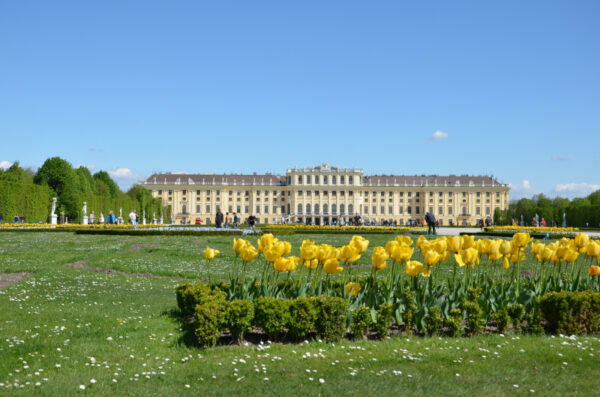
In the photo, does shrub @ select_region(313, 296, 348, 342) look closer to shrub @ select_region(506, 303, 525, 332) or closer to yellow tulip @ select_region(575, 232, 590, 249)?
shrub @ select_region(506, 303, 525, 332)

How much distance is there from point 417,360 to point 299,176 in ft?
276

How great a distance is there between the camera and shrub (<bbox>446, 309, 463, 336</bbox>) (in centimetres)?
453

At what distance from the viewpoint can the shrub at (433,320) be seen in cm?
453

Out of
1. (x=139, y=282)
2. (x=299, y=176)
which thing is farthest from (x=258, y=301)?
(x=299, y=176)

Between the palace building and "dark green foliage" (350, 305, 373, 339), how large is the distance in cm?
8160

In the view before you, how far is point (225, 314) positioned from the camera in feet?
13.8

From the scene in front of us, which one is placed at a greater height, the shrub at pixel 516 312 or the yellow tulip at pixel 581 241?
the yellow tulip at pixel 581 241

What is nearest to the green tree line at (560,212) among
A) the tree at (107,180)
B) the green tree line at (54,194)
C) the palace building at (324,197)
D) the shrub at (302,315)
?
the palace building at (324,197)

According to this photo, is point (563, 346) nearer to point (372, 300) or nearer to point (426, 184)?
point (372, 300)

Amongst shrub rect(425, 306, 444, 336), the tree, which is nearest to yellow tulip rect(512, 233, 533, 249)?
shrub rect(425, 306, 444, 336)

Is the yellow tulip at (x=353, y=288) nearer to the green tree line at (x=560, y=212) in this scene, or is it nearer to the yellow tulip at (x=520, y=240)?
the yellow tulip at (x=520, y=240)

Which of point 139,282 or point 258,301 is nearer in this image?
point 258,301

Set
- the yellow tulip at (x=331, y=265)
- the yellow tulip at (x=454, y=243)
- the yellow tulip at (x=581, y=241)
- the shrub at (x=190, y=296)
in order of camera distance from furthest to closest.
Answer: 1. the yellow tulip at (x=581, y=241)
2. the shrub at (x=190, y=296)
3. the yellow tulip at (x=454, y=243)
4. the yellow tulip at (x=331, y=265)

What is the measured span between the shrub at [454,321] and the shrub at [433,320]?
8 cm
